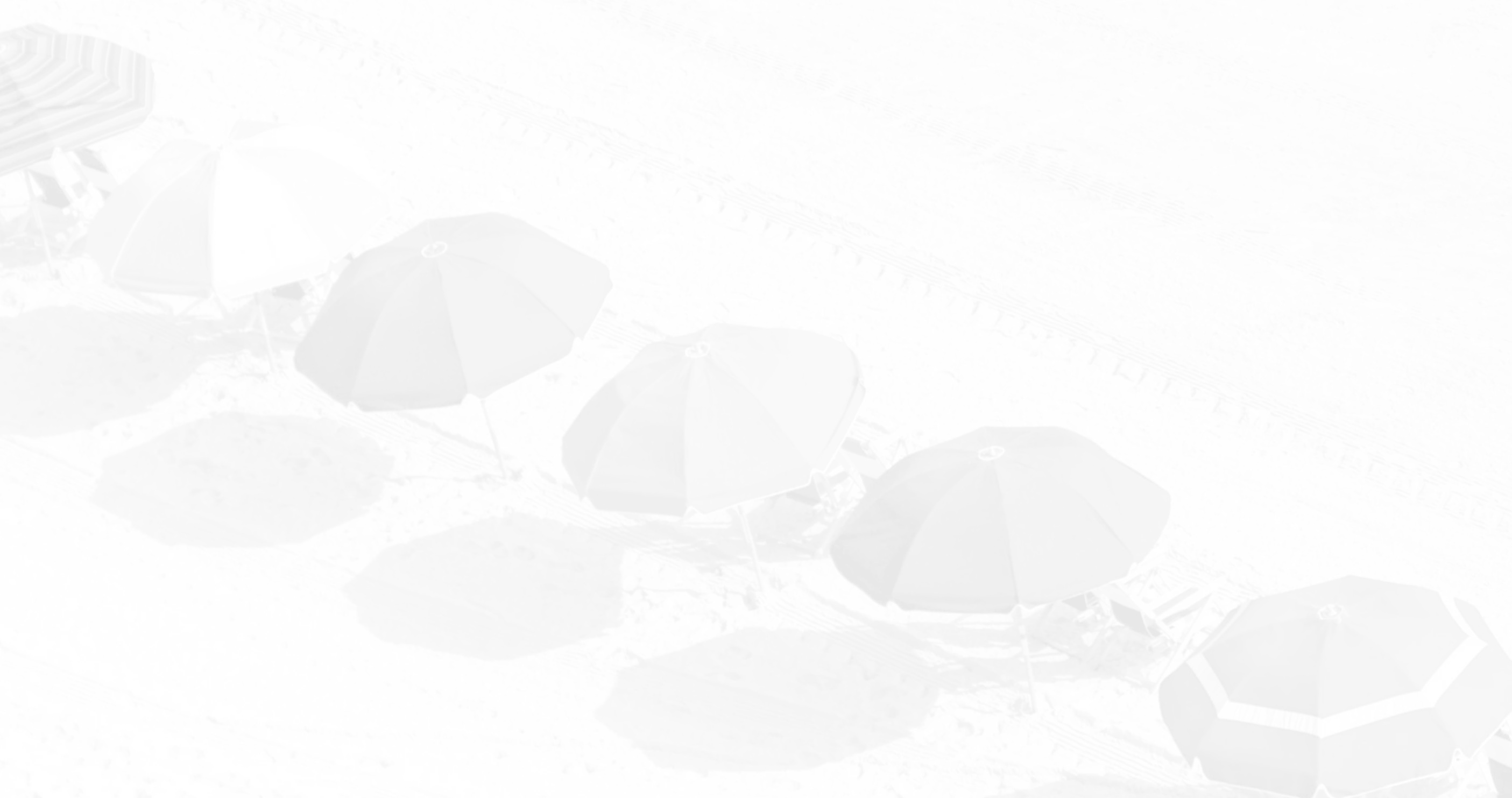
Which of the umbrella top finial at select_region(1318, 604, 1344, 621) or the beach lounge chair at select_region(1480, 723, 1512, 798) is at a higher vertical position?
the umbrella top finial at select_region(1318, 604, 1344, 621)

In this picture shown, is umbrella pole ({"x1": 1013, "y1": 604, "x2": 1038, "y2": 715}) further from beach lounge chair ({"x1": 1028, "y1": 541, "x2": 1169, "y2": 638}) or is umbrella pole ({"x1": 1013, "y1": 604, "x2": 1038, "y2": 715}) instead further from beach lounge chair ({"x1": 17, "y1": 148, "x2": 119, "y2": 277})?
beach lounge chair ({"x1": 17, "y1": 148, "x2": 119, "y2": 277})

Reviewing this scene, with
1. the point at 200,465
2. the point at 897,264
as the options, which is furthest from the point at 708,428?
the point at 897,264

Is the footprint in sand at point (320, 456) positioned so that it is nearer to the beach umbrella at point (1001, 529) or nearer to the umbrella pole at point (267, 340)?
the umbrella pole at point (267, 340)

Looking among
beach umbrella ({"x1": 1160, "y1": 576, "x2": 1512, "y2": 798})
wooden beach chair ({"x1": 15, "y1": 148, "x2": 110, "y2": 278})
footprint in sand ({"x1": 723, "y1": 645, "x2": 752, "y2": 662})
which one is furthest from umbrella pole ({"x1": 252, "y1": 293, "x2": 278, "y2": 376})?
beach umbrella ({"x1": 1160, "y1": 576, "x2": 1512, "y2": 798})

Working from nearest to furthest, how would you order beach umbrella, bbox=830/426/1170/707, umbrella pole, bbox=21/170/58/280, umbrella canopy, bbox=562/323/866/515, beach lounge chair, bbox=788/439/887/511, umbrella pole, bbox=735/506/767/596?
beach umbrella, bbox=830/426/1170/707
umbrella canopy, bbox=562/323/866/515
umbrella pole, bbox=735/506/767/596
beach lounge chair, bbox=788/439/887/511
umbrella pole, bbox=21/170/58/280

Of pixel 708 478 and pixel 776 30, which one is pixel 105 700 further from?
pixel 776 30

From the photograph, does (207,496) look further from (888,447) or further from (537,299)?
(888,447)
